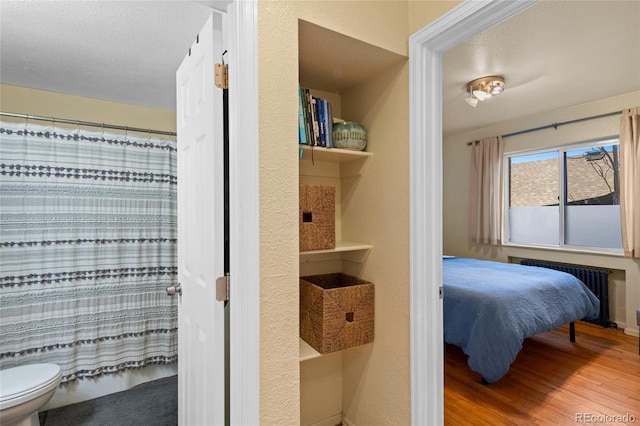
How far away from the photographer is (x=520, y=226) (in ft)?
14.2

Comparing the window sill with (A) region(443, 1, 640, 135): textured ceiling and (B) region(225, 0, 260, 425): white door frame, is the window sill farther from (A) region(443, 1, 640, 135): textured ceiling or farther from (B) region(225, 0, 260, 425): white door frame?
(B) region(225, 0, 260, 425): white door frame

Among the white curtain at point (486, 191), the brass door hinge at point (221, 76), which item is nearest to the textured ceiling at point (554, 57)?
the white curtain at point (486, 191)

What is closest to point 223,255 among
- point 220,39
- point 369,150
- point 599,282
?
point 220,39

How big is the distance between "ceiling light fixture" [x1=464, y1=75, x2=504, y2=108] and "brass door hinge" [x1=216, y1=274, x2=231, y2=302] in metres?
2.78

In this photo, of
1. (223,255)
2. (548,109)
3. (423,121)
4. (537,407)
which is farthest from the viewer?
(548,109)

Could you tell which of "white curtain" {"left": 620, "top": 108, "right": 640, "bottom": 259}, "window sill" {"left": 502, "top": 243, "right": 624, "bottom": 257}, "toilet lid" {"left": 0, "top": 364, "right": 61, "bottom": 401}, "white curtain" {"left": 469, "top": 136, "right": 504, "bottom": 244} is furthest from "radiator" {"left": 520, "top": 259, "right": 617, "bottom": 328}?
"toilet lid" {"left": 0, "top": 364, "right": 61, "bottom": 401}

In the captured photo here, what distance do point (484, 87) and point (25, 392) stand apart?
147 inches

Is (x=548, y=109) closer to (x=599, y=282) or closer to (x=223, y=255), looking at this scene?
(x=599, y=282)

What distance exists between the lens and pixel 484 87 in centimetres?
288

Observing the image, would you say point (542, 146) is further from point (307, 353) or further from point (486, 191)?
point (307, 353)

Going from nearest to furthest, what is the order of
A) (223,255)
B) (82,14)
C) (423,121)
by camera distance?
(223,255), (423,121), (82,14)

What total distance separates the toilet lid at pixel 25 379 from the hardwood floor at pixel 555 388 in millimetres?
2243

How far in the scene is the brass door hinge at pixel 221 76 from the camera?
1155 mm

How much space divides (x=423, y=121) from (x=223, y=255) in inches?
38.1
